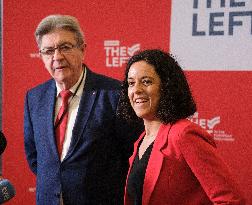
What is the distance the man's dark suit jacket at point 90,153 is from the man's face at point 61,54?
0.10m

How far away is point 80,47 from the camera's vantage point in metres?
1.98

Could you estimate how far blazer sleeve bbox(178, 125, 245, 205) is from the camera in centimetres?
132

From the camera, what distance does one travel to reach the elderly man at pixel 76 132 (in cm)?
188

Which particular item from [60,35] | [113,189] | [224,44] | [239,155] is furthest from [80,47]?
[239,155]

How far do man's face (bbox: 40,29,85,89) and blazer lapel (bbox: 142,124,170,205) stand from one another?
2.10 ft

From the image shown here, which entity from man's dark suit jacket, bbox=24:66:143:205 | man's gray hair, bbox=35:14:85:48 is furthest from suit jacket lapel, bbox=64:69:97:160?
man's gray hair, bbox=35:14:85:48

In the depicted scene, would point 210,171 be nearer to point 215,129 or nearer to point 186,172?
point 186,172

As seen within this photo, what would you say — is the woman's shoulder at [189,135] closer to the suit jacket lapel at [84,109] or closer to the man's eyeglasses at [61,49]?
the suit jacket lapel at [84,109]

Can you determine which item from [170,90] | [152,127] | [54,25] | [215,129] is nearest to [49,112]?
[54,25]

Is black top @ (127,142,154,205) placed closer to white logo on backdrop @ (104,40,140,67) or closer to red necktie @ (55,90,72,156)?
red necktie @ (55,90,72,156)

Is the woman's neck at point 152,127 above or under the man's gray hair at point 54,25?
under

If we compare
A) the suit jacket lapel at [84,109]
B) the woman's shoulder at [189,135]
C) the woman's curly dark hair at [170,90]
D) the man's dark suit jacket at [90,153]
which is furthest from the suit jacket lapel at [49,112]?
the woman's shoulder at [189,135]

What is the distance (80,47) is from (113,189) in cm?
70

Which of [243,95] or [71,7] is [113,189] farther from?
[71,7]
